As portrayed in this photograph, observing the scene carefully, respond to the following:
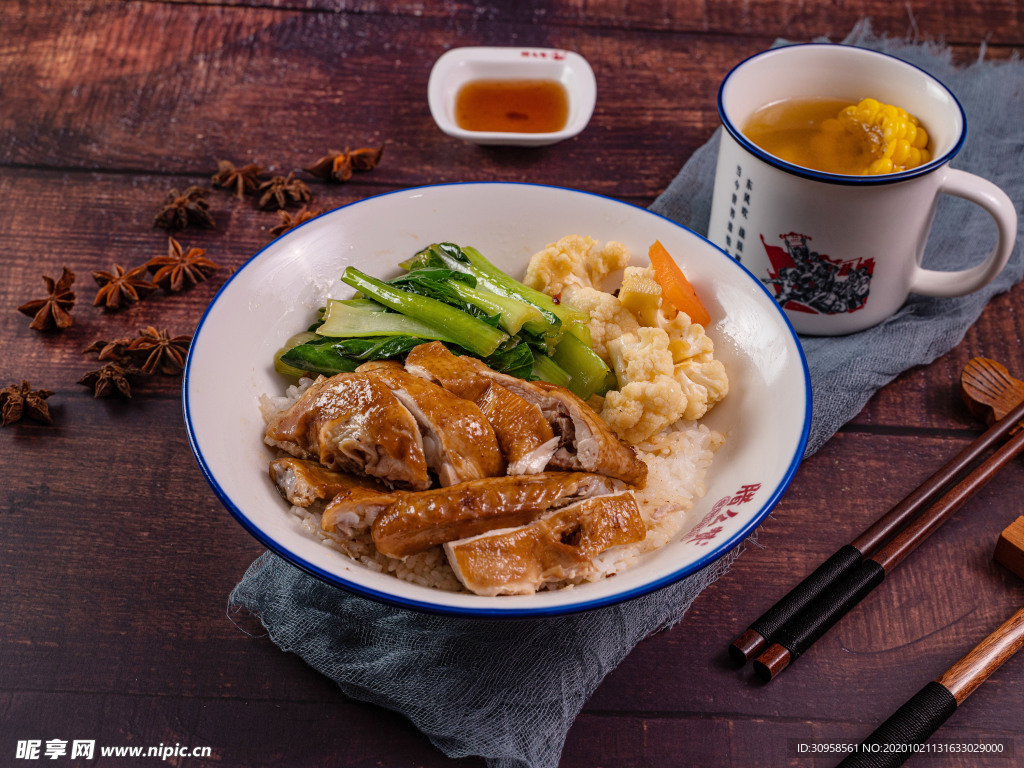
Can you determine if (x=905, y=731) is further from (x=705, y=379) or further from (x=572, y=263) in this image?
(x=572, y=263)

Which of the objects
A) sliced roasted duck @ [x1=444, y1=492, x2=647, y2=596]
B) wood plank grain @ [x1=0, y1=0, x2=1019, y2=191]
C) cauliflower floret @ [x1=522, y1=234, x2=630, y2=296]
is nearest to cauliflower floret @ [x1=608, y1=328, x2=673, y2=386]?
cauliflower floret @ [x1=522, y1=234, x2=630, y2=296]

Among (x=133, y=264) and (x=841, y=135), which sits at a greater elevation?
(x=841, y=135)

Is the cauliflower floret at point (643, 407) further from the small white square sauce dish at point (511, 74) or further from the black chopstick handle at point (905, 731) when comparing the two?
the small white square sauce dish at point (511, 74)

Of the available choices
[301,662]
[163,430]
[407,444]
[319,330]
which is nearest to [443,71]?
[319,330]

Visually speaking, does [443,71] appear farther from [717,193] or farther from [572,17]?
[717,193]

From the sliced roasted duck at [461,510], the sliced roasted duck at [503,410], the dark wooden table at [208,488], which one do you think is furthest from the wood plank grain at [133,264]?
the sliced roasted duck at [461,510]

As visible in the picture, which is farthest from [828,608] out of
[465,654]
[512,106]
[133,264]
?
[133,264]

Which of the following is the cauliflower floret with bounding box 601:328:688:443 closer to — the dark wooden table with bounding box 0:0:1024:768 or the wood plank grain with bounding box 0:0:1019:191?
the dark wooden table with bounding box 0:0:1024:768
